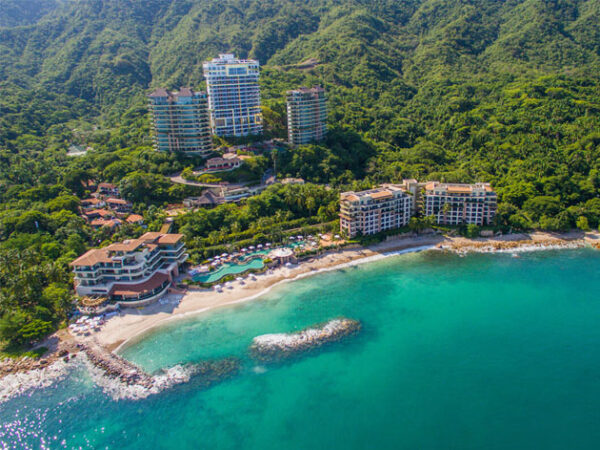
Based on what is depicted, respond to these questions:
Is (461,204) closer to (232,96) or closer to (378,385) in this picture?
(378,385)

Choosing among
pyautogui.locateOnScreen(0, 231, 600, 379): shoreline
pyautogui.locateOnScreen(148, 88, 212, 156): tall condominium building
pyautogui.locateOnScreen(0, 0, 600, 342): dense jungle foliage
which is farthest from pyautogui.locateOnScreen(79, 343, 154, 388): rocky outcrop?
pyautogui.locateOnScreen(148, 88, 212, 156): tall condominium building

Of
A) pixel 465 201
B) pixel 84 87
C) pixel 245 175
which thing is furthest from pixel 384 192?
pixel 84 87

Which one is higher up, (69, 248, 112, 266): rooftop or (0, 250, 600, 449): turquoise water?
(69, 248, 112, 266): rooftop

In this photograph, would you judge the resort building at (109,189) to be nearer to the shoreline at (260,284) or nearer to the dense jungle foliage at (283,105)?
the dense jungle foliage at (283,105)

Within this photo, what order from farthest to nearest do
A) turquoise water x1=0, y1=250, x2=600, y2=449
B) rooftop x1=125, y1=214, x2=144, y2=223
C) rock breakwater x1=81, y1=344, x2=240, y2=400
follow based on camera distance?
rooftop x1=125, y1=214, x2=144, y2=223, rock breakwater x1=81, y1=344, x2=240, y2=400, turquoise water x1=0, y1=250, x2=600, y2=449

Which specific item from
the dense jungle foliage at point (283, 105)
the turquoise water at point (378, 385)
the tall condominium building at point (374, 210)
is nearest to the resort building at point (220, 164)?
the dense jungle foliage at point (283, 105)

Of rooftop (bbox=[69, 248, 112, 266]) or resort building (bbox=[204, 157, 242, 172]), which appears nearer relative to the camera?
rooftop (bbox=[69, 248, 112, 266])

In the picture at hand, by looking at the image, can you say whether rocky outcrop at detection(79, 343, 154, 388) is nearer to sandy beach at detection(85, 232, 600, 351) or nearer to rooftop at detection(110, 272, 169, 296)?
sandy beach at detection(85, 232, 600, 351)
